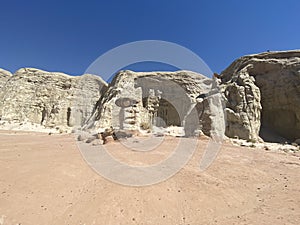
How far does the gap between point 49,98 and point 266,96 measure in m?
30.8

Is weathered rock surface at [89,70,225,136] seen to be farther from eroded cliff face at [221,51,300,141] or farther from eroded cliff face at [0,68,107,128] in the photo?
eroded cliff face at [221,51,300,141]

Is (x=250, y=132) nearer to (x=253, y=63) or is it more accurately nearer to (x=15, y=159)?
(x=253, y=63)

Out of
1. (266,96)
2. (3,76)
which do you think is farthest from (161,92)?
(3,76)

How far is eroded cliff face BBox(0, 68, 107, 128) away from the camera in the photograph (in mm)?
30172

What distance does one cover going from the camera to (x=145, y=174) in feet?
16.8

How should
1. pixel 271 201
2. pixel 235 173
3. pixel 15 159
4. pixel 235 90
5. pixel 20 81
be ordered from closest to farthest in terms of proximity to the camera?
pixel 271 201, pixel 235 173, pixel 15 159, pixel 235 90, pixel 20 81

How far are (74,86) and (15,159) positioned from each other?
30.0m

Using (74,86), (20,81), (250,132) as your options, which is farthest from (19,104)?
(250,132)

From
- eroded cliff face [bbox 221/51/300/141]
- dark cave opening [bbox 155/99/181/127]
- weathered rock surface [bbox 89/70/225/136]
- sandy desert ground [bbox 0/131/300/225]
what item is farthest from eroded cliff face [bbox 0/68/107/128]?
sandy desert ground [bbox 0/131/300/225]

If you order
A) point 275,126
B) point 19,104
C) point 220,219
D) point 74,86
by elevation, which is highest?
point 74,86

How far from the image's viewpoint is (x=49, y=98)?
107ft

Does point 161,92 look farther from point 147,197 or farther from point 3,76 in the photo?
point 3,76

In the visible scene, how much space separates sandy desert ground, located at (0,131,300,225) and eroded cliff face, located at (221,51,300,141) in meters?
10.8

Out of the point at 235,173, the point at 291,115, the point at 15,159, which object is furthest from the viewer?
the point at 291,115
